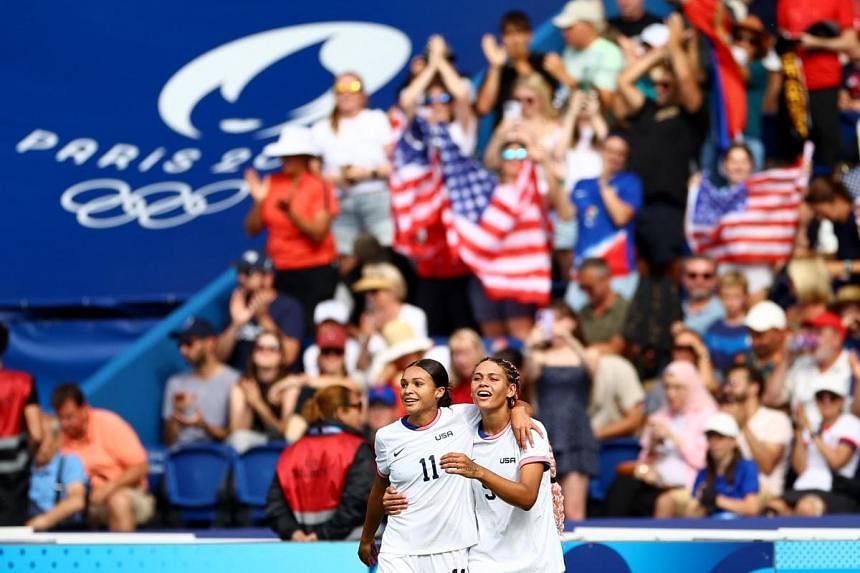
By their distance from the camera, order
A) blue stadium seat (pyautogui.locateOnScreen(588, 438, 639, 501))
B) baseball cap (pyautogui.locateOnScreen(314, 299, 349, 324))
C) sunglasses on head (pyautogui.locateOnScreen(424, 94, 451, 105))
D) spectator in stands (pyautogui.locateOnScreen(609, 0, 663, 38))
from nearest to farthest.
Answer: blue stadium seat (pyautogui.locateOnScreen(588, 438, 639, 501))
baseball cap (pyautogui.locateOnScreen(314, 299, 349, 324))
sunglasses on head (pyautogui.locateOnScreen(424, 94, 451, 105))
spectator in stands (pyautogui.locateOnScreen(609, 0, 663, 38))

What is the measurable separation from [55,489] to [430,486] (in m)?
4.45

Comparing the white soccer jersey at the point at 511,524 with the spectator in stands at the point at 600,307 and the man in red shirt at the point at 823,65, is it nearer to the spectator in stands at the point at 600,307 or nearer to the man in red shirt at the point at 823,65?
the spectator in stands at the point at 600,307

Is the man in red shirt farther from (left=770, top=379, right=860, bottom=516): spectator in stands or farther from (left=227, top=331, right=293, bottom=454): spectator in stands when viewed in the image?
(left=227, top=331, right=293, bottom=454): spectator in stands

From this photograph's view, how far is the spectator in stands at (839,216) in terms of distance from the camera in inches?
524

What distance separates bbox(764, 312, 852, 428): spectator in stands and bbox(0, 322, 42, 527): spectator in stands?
4541 millimetres

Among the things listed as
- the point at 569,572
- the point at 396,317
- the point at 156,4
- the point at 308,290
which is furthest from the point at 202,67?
the point at 569,572

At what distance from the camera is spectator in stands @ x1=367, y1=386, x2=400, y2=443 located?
37.3 ft

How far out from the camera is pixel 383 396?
37.4 ft

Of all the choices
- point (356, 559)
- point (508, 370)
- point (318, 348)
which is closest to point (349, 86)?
point (318, 348)

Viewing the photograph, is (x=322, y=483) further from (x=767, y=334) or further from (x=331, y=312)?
(x=767, y=334)

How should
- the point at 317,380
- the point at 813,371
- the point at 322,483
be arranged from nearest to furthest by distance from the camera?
the point at 322,483 < the point at 813,371 < the point at 317,380

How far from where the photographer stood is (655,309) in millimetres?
12789

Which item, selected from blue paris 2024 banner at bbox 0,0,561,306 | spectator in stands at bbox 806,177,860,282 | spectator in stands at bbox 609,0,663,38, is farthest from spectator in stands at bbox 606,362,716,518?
blue paris 2024 banner at bbox 0,0,561,306

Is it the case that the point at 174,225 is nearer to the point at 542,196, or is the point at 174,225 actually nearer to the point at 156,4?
the point at 156,4
